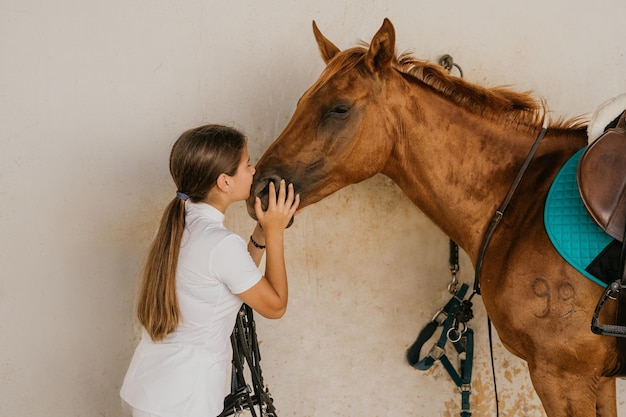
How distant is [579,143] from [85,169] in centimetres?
172

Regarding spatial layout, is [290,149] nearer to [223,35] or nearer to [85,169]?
[223,35]

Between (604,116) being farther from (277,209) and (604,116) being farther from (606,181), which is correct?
(277,209)

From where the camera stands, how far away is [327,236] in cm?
226

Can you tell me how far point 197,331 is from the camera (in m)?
1.50

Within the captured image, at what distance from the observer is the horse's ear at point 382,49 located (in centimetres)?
161

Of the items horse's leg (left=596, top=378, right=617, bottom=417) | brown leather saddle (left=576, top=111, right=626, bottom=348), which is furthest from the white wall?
brown leather saddle (left=576, top=111, right=626, bottom=348)

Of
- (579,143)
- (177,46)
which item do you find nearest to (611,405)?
(579,143)

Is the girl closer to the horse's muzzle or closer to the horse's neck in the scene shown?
the horse's muzzle

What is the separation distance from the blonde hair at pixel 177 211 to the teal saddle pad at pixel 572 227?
0.87m

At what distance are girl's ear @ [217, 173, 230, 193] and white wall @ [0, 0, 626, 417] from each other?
0.67 m

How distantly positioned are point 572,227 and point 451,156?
0.41m

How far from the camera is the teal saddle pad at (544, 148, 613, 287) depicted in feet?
4.82

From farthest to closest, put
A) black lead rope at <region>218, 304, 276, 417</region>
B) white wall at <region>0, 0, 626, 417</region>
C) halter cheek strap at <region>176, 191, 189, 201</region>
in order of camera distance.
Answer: white wall at <region>0, 0, 626, 417</region>
black lead rope at <region>218, 304, 276, 417</region>
halter cheek strap at <region>176, 191, 189, 201</region>

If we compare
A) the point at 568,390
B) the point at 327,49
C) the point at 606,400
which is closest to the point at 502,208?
the point at 568,390
